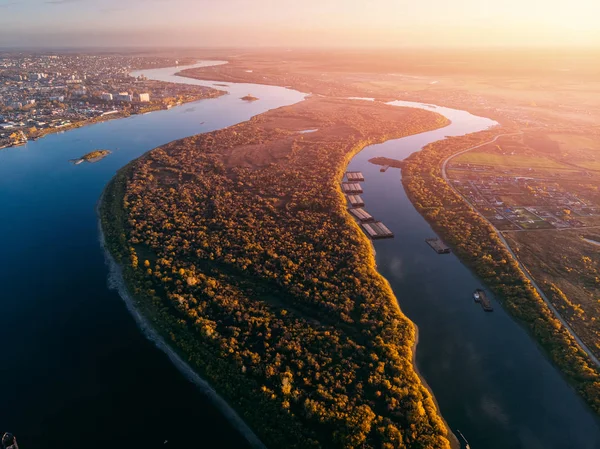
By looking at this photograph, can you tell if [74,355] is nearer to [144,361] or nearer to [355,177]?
[144,361]

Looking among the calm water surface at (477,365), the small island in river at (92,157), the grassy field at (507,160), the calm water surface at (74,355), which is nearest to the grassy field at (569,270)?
the calm water surface at (477,365)

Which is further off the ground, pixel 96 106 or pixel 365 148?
pixel 96 106

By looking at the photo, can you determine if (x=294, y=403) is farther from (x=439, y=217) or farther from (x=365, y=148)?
(x=365, y=148)

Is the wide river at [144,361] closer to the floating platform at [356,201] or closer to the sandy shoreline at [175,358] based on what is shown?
the sandy shoreline at [175,358]

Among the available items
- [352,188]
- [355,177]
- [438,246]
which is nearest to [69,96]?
[355,177]

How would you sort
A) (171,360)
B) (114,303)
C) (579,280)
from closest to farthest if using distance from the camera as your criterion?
(171,360) → (114,303) → (579,280)

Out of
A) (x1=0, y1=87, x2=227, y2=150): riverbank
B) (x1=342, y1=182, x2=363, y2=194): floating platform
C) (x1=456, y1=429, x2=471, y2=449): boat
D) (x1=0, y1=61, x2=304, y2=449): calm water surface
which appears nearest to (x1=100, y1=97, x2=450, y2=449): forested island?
(x1=456, y1=429, x2=471, y2=449): boat

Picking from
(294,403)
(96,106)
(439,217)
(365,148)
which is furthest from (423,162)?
(96,106)

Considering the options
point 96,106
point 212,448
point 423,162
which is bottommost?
point 212,448
